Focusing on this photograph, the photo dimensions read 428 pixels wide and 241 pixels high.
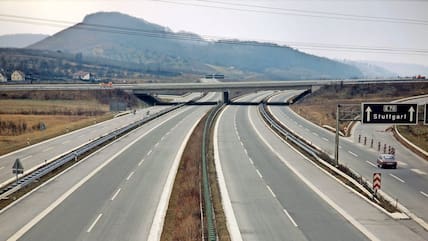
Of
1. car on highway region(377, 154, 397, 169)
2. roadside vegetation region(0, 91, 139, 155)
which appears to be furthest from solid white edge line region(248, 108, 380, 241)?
roadside vegetation region(0, 91, 139, 155)

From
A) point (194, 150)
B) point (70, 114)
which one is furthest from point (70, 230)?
point (70, 114)

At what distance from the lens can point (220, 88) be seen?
11800 cm

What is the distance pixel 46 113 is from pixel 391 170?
68163 millimetres

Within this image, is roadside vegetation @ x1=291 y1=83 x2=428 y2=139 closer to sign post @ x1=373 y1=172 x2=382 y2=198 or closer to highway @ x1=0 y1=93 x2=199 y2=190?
highway @ x1=0 y1=93 x2=199 y2=190

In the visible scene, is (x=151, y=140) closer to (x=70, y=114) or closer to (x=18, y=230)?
(x=18, y=230)

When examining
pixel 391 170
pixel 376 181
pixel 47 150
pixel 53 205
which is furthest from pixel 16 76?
pixel 376 181

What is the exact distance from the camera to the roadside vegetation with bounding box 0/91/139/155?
65.1 m

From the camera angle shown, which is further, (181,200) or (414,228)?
(181,200)

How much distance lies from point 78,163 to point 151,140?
16.0 metres

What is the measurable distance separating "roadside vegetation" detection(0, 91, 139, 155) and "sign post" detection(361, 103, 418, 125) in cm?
3582

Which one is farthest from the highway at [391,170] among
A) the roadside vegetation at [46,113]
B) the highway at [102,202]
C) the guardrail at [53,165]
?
the roadside vegetation at [46,113]

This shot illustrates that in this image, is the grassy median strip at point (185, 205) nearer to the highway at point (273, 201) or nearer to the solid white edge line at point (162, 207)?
the solid white edge line at point (162, 207)

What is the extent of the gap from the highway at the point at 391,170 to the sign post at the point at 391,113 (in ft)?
14.5

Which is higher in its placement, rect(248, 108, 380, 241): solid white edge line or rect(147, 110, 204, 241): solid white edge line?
rect(147, 110, 204, 241): solid white edge line
